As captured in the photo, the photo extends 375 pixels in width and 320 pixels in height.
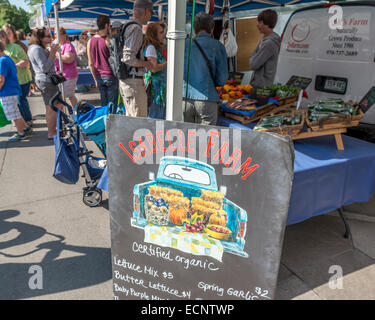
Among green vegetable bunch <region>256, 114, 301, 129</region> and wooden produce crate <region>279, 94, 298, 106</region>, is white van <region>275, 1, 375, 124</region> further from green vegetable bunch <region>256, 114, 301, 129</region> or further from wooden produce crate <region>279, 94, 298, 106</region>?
green vegetable bunch <region>256, 114, 301, 129</region>

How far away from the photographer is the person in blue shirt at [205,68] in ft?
9.74

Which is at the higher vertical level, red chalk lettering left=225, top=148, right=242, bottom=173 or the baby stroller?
red chalk lettering left=225, top=148, right=242, bottom=173

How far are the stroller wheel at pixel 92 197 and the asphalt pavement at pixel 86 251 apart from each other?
69mm

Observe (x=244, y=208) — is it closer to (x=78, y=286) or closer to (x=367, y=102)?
(x=78, y=286)

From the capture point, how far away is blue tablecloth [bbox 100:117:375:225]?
7.39ft

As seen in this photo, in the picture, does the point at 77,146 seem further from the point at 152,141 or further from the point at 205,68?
the point at 152,141

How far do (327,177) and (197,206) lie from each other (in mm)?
1220

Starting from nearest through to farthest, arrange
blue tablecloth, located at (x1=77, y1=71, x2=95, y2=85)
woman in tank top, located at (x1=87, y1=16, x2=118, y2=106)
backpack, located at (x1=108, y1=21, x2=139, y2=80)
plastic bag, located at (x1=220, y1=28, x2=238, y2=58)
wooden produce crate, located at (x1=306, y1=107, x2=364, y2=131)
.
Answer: wooden produce crate, located at (x1=306, y1=107, x2=364, y2=131) → backpack, located at (x1=108, y1=21, x2=139, y2=80) → woman in tank top, located at (x1=87, y1=16, x2=118, y2=106) → plastic bag, located at (x1=220, y1=28, x2=238, y2=58) → blue tablecloth, located at (x1=77, y1=71, x2=95, y2=85)

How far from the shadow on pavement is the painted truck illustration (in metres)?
1.01

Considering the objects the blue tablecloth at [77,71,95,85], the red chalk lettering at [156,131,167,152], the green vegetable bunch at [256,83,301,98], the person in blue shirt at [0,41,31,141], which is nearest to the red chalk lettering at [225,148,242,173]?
the red chalk lettering at [156,131,167,152]

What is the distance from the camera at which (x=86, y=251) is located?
9.07 feet

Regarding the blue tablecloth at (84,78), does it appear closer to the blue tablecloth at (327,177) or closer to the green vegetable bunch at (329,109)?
the blue tablecloth at (327,177)

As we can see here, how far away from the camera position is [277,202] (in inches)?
60.7

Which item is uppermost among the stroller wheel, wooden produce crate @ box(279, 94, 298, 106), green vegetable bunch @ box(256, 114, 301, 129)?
wooden produce crate @ box(279, 94, 298, 106)
